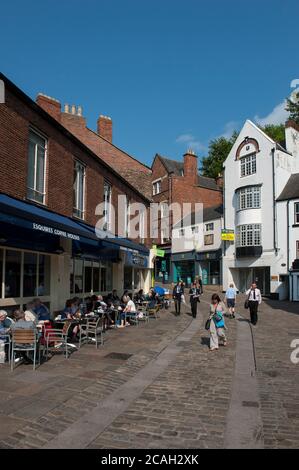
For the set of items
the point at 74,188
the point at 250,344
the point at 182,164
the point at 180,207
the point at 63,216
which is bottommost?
the point at 250,344

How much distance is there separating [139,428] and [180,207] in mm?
39407

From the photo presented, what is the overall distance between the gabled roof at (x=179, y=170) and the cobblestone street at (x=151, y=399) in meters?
35.6

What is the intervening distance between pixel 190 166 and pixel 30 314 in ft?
121

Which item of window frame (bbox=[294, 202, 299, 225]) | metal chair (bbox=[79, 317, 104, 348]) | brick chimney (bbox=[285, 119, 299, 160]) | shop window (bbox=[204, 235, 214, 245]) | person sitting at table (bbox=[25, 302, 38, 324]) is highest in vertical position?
brick chimney (bbox=[285, 119, 299, 160])

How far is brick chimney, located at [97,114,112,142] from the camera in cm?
2745

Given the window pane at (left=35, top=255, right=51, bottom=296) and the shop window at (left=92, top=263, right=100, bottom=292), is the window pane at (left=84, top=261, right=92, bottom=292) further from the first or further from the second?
the window pane at (left=35, top=255, right=51, bottom=296)

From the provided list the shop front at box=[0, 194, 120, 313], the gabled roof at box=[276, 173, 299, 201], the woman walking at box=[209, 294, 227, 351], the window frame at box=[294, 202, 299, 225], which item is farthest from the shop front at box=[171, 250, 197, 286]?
the woman walking at box=[209, 294, 227, 351]

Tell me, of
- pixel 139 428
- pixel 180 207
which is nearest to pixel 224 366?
pixel 139 428

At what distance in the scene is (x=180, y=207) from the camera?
43.8m

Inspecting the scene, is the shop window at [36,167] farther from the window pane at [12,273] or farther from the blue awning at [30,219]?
the window pane at [12,273]

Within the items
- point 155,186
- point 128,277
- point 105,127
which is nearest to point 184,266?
point 155,186

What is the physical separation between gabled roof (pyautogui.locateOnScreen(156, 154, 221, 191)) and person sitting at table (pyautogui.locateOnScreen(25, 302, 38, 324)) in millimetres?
34706
